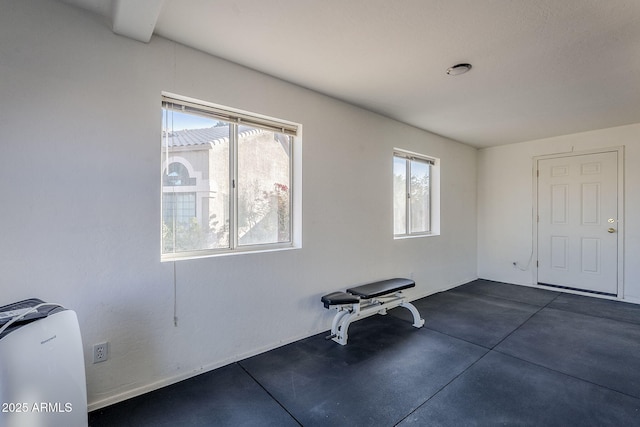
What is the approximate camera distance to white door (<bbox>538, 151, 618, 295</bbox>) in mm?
4160

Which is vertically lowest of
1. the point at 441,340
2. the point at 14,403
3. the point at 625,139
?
the point at 441,340

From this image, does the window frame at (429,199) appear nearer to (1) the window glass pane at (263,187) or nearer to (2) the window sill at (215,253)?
(1) the window glass pane at (263,187)

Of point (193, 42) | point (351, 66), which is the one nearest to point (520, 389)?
point (351, 66)

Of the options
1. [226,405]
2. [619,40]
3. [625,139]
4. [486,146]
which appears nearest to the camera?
[226,405]

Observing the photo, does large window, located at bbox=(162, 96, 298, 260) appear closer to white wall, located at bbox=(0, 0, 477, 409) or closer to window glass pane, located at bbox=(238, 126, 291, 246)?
window glass pane, located at bbox=(238, 126, 291, 246)

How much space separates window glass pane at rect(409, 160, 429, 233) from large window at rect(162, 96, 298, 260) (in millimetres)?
2165

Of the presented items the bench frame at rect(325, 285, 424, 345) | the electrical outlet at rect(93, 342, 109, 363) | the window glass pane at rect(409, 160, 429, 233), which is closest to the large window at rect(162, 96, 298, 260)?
the electrical outlet at rect(93, 342, 109, 363)

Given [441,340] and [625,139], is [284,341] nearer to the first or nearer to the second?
[441,340]

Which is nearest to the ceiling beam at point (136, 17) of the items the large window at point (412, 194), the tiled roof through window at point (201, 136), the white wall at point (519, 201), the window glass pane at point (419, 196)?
the tiled roof through window at point (201, 136)

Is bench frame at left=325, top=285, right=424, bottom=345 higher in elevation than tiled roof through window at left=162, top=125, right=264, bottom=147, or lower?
lower

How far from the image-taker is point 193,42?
82.4 inches

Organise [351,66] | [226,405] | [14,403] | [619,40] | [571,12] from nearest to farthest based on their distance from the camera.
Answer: [14,403] < [571,12] < [226,405] < [619,40] < [351,66]

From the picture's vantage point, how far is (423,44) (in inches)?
82.4

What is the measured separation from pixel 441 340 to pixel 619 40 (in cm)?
267
